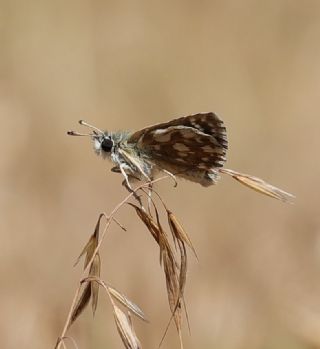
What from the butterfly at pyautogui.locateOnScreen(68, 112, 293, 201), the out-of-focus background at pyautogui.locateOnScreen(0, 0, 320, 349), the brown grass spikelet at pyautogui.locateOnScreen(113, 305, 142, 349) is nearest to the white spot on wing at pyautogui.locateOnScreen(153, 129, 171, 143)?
the butterfly at pyautogui.locateOnScreen(68, 112, 293, 201)

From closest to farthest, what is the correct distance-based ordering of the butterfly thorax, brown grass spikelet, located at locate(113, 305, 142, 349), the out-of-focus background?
brown grass spikelet, located at locate(113, 305, 142, 349) < the butterfly thorax < the out-of-focus background

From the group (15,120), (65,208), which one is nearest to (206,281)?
(65,208)

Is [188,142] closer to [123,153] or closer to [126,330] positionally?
[123,153]

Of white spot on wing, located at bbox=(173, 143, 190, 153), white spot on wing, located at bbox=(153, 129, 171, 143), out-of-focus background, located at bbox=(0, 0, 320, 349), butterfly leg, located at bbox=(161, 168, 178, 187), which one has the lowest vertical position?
out-of-focus background, located at bbox=(0, 0, 320, 349)

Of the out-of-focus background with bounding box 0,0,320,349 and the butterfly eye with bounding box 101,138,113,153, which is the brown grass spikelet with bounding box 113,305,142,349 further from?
the out-of-focus background with bounding box 0,0,320,349

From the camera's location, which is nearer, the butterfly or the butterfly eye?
the butterfly

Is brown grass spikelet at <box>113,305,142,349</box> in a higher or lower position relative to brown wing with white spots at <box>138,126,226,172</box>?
lower

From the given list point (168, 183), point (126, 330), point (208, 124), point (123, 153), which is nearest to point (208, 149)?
point (208, 124)

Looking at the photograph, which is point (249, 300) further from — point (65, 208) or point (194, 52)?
point (194, 52)
